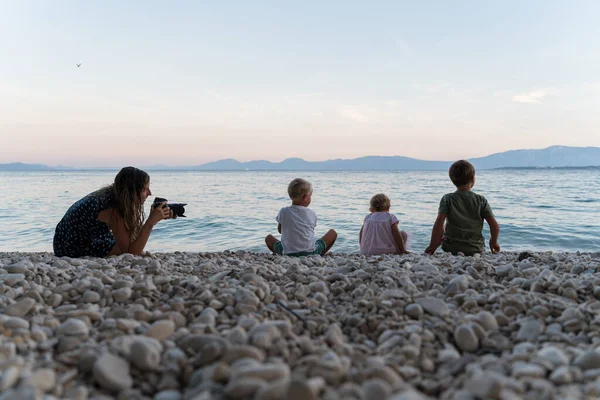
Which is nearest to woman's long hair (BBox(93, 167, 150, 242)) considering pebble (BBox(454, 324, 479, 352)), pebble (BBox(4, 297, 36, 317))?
pebble (BBox(4, 297, 36, 317))

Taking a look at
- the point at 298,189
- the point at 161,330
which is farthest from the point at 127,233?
the point at 161,330

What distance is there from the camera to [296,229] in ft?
17.1

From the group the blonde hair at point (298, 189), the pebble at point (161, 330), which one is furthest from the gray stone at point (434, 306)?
the blonde hair at point (298, 189)

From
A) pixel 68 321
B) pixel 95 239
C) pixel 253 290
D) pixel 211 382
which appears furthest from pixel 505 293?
pixel 95 239

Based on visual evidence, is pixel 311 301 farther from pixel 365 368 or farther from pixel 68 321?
pixel 68 321

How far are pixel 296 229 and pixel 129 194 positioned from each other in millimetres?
1961

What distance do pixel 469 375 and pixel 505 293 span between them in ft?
3.66

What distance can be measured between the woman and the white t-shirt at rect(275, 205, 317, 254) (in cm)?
147

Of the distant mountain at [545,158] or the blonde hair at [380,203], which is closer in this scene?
the blonde hair at [380,203]

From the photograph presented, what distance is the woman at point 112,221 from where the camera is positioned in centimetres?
448

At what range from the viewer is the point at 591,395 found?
138cm

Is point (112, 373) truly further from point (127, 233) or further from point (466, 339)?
point (127, 233)

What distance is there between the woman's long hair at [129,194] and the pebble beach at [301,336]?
61.0 inches

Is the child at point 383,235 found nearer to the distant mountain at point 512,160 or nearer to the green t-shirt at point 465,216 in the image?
the green t-shirt at point 465,216
